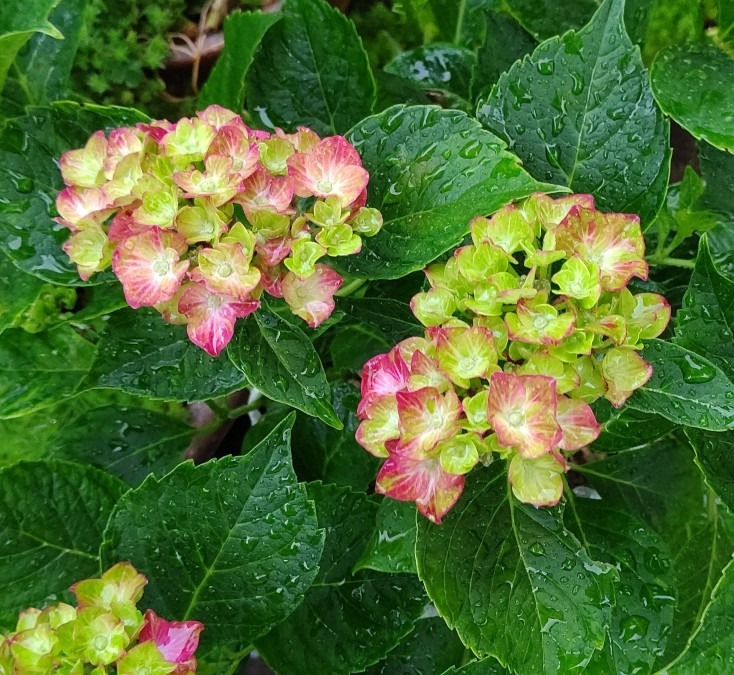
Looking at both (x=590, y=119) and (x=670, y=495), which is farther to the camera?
(x=670, y=495)

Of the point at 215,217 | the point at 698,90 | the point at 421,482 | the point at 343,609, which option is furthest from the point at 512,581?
the point at 698,90

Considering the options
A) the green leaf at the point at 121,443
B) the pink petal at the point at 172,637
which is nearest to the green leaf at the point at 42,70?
the green leaf at the point at 121,443

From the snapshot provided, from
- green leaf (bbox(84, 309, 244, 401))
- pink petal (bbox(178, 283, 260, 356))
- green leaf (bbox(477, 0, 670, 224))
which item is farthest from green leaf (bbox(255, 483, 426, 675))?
green leaf (bbox(477, 0, 670, 224))

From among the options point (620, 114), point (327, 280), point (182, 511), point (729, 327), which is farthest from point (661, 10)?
point (182, 511)

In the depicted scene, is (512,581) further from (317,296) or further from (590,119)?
(590,119)

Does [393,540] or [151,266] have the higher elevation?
[151,266]

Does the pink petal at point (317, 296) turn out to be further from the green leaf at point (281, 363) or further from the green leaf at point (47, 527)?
the green leaf at point (47, 527)

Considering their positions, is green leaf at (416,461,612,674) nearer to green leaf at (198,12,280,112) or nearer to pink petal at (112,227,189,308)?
pink petal at (112,227,189,308)
